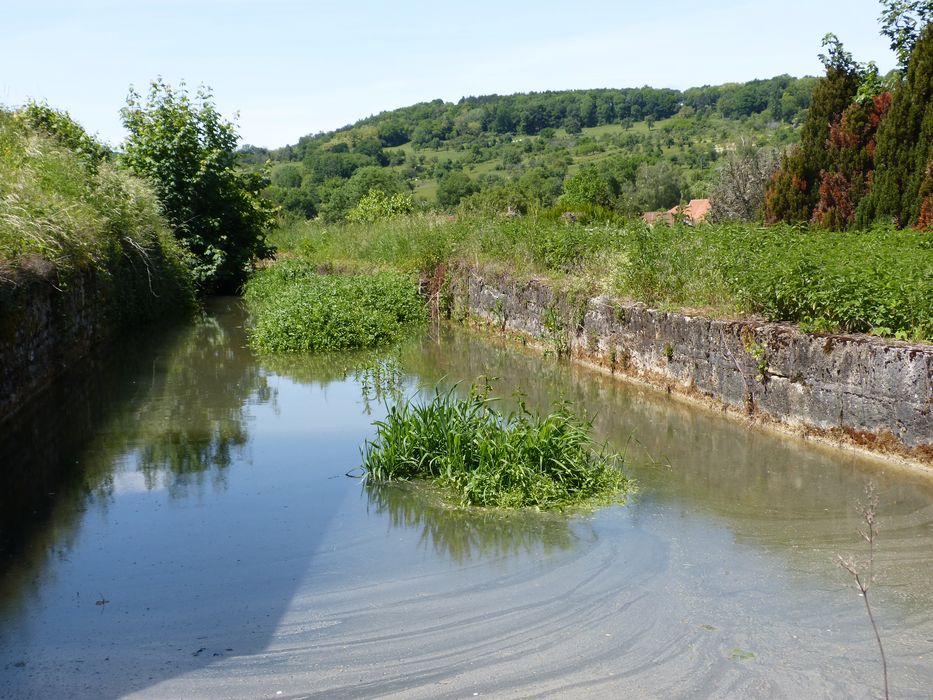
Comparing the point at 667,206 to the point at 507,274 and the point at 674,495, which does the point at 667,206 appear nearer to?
the point at 507,274

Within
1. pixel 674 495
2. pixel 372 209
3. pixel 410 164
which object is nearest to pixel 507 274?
pixel 674 495

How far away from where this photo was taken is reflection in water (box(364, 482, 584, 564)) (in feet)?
21.1

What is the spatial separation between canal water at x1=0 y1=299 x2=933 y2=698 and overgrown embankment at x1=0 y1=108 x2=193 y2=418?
150 centimetres

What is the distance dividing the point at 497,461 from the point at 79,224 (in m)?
9.53

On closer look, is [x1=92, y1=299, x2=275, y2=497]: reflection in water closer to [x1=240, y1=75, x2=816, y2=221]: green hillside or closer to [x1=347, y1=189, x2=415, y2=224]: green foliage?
[x1=347, y1=189, x2=415, y2=224]: green foliage

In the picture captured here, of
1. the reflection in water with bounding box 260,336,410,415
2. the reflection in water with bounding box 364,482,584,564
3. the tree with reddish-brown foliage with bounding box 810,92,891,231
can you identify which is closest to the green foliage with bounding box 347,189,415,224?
the tree with reddish-brown foliage with bounding box 810,92,891,231

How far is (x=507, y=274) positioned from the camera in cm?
1716

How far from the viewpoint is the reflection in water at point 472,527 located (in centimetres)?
644

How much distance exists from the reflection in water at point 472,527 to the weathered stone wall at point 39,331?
4.67m

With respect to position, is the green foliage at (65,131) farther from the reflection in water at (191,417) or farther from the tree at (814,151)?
the tree at (814,151)

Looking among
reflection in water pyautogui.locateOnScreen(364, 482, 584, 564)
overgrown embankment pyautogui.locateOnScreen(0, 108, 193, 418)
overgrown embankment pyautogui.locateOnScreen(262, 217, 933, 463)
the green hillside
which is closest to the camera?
reflection in water pyautogui.locateOnScreen(364, 482, 584, 564)

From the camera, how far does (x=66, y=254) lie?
12.9m

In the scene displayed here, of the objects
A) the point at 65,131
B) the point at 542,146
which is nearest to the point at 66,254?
the point at 65,131

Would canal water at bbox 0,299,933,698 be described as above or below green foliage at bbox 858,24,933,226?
below
